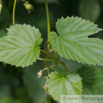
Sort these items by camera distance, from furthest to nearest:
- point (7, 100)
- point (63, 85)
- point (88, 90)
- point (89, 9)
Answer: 1. point (7, 100)
2. point (89, 9)
3. point (88, 90)
4. point (63, 85)

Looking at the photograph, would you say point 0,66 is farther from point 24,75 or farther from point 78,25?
point 78,25

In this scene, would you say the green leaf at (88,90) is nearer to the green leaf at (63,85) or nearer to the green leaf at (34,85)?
the green leaf at (63,85)

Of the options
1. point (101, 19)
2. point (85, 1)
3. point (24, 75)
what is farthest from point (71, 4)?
point (24, 75)

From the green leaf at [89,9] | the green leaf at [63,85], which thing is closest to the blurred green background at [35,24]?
the green leaf at [89,9]

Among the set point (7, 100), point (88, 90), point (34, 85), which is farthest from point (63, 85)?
point (7, 100)

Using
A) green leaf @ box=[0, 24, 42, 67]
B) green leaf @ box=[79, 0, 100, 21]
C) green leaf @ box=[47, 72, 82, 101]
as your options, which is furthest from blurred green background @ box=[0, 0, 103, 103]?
green leaf @ box=[47, 72, 82, 101]

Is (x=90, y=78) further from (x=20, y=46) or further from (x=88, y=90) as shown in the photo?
(x=20, y=46)
